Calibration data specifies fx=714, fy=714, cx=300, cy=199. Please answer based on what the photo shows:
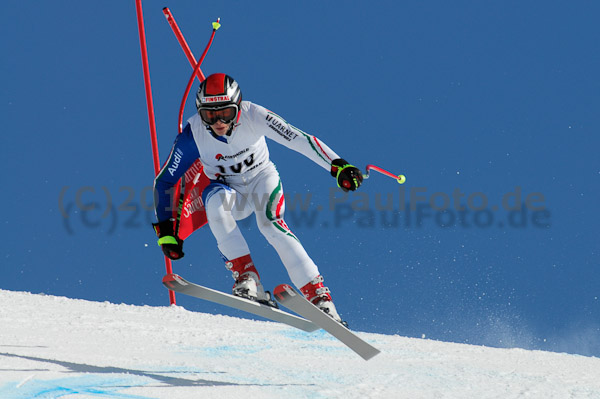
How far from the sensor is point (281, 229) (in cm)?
539

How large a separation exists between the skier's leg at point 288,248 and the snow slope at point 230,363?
2.23ft

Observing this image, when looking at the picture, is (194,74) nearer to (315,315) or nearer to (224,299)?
(224,299)

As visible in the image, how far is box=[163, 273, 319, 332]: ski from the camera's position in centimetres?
519

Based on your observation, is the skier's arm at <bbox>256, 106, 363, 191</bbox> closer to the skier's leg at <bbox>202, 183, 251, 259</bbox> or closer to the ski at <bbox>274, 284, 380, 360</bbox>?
the skier's leg at <bbox>202, 183, 251, 259</bbox>

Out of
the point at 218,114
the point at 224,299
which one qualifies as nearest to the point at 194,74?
the point at 218,114

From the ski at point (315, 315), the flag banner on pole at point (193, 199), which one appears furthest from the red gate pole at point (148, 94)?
the ski at point (315, 315)

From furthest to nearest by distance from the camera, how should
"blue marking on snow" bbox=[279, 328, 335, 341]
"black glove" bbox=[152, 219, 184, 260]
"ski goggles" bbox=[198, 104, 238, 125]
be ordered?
"blue marking on snow" bbox=[279, 328, 335, 341] → "black glove" bbox=[152, 219, 184, 260] → "ski goggles" bbox=[198, 104, 238, 125]

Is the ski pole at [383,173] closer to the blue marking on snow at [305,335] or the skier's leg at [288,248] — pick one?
the skier's leg at [288,248]

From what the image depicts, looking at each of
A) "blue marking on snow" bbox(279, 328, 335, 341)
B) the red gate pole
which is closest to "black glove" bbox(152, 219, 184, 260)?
the red gate pole

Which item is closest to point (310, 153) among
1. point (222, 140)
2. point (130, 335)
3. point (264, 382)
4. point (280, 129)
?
point (280, 129)

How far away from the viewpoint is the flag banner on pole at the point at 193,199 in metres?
5.60

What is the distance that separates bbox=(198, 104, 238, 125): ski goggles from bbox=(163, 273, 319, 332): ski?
1.18 meters

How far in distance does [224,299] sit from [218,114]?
1.35m

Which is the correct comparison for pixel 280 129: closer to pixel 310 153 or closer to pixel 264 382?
pixel 310 153
